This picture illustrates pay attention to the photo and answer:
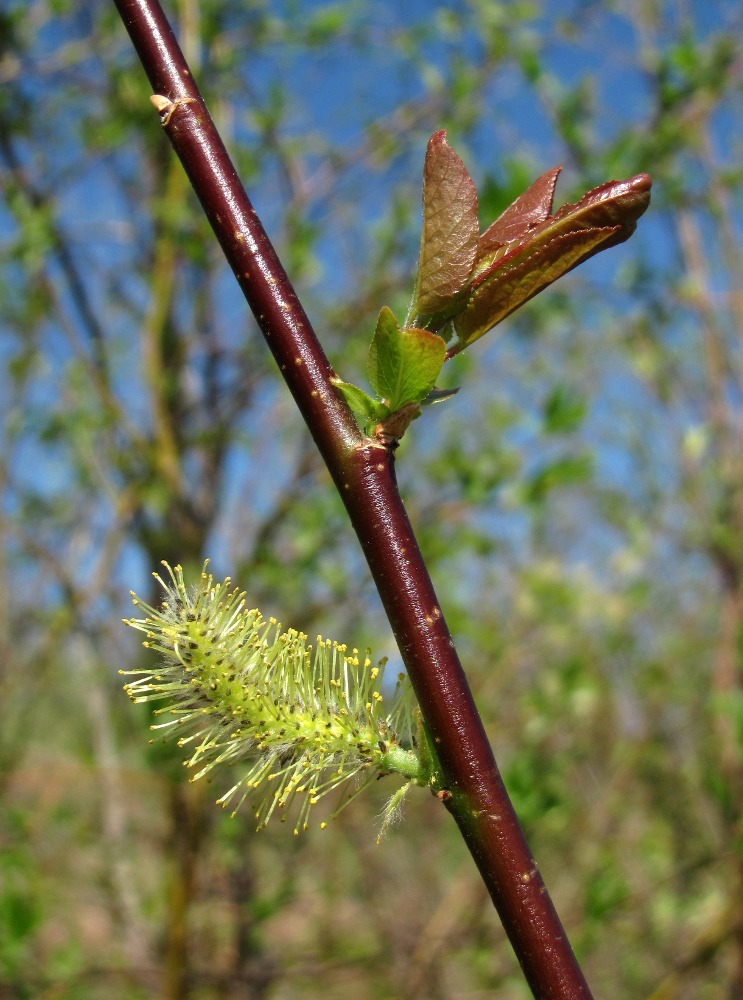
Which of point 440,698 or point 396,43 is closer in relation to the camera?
point 440,698

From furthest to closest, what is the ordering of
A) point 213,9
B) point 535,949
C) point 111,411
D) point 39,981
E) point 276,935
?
point 276,935, point 213,9, point 111,411, point 39,981, point 535,949

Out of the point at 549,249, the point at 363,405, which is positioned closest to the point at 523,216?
the point at 549,249

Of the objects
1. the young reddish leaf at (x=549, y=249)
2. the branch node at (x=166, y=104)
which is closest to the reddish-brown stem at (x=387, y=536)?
the branch node at (x=166, y=104)

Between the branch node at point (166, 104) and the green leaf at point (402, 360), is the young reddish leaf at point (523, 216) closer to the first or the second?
the green leaf at point (402, 360)

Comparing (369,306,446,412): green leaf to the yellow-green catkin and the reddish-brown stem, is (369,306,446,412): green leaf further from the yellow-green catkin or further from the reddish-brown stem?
the yellow-green catkin

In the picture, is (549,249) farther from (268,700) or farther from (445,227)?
(268,700)

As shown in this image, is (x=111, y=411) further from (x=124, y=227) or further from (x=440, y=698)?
(x=440, y=698)

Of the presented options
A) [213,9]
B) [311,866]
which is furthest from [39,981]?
[213,9]
